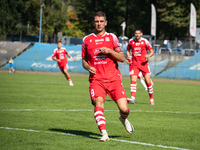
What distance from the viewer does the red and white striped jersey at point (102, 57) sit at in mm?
6391

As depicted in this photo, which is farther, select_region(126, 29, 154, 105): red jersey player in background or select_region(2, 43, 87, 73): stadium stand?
select_region(2, 43, 87, 73): stadium stand

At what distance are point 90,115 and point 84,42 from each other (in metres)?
3.23

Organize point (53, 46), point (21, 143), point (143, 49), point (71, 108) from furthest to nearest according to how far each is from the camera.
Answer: point (53, 46) < point (143, 49) < point (71, 108) < point (21, 143)

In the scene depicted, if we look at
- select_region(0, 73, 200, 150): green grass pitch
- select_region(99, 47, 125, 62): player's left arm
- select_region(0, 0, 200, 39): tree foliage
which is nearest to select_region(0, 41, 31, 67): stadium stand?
select_region(0, 0, 200, 39): tree foliage

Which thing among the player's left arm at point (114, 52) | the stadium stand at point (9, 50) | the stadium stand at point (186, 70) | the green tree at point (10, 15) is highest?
the green tree at point (10, 15)

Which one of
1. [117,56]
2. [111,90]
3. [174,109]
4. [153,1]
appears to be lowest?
[174,109]

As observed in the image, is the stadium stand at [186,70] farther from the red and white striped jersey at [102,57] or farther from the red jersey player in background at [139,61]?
the red and white striped jersey at [102,57]

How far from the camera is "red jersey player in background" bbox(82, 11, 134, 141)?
6266mm

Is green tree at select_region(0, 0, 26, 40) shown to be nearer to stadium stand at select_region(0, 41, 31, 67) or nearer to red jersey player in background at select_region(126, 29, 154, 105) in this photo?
stadium stand at select_region(0, 41, 31, 67)

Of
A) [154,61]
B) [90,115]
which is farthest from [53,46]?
[90,115]

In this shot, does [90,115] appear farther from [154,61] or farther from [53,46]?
[53,46]

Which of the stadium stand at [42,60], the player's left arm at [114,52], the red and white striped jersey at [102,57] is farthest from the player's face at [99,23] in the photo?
the stadium stand at [42,60]

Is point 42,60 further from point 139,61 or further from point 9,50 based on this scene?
point 139,61

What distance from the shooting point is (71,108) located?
1060cm
